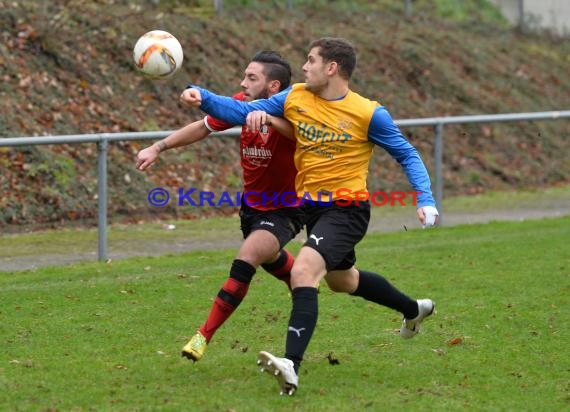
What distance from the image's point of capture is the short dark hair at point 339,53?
23.5 ft

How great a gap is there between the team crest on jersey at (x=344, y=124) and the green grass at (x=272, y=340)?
1507mm

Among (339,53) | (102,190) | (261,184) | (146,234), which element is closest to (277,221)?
(261,184)

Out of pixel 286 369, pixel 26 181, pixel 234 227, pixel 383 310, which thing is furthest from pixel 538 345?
pixel 26 181

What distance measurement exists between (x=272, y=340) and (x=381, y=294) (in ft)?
3.09

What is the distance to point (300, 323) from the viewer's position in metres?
6.68

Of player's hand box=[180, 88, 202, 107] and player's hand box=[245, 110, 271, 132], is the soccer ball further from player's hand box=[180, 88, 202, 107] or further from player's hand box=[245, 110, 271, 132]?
player's hand box=[245, 110, 271, 132]

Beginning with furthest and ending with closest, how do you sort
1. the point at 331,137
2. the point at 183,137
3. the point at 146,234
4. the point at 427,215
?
the point at 146,234 → the point at 183,137 → the point at 331,137 → the point at 427,215

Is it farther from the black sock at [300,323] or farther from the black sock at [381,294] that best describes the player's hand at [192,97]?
the black sock at [381,294]

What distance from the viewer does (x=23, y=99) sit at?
15.1 m

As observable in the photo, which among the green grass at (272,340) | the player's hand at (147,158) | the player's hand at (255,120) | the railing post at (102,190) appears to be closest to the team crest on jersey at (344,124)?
the player's hand at (255,120)

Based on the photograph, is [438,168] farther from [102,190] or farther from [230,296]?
[230,296]

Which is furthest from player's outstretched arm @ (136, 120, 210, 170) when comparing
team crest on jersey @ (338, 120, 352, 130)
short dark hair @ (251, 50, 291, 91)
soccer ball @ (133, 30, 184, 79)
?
team crest on jersey @ (338, 120, 352, 130)

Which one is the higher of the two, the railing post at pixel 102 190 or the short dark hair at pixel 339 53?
the short dark hair at pixel 339 53

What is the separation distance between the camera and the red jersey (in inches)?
304
